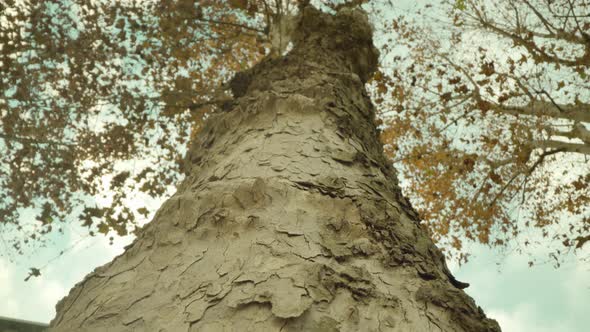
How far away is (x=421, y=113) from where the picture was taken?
8477mm

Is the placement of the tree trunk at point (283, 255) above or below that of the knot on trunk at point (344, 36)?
below

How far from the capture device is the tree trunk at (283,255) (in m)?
1.07

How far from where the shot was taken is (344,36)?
3836mm

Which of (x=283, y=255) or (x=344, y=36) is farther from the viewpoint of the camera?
(x=344, y=36)

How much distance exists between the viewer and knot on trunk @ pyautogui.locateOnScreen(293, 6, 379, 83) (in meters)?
3.75

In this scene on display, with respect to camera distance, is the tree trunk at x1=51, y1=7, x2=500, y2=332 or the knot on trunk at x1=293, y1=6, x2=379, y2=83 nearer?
the tree trunk at x1=51, y1=7, x2=500, y2=332

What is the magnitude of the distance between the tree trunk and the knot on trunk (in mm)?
1761

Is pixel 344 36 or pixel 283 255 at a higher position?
pixel 344 36

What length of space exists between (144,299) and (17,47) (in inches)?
186

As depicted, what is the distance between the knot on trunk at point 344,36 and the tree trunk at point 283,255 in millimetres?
1761

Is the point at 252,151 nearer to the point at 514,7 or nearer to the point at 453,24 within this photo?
the point at 514,7

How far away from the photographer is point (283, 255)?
4.00 feet

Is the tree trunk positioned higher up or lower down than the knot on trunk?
lower down

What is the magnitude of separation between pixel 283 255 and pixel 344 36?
3110 mm
